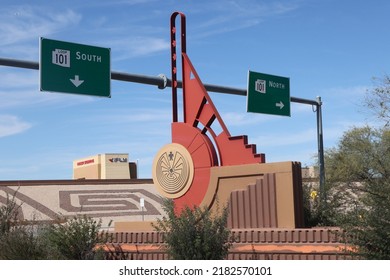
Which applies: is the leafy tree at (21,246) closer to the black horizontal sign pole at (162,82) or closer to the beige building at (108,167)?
the black horizontal sign pole at (162,82)

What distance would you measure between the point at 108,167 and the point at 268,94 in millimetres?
78715

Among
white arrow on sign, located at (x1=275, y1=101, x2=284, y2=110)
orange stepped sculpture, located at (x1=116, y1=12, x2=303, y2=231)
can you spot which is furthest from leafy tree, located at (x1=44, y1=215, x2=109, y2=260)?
white arrow on sign, located at (x1=275, y1=101, x2=284, y2=110)

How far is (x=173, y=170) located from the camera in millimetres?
18344

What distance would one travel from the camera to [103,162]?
103 m

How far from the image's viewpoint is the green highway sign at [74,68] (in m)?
18.6

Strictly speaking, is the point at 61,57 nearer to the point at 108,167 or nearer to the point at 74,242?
the point at 74,242

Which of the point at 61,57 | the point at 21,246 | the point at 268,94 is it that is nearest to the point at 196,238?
the point at 21,246

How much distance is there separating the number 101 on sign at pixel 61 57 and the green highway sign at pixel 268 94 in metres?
7.90

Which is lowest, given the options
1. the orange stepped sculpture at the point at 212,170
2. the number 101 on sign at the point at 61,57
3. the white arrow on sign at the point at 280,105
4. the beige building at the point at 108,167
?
the orange stepped sculpture at the point at 212,170

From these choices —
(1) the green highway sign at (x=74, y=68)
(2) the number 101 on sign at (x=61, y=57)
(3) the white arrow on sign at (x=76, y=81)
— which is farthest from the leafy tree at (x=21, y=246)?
(2) the number 101 on sign at (x=61, y=57)

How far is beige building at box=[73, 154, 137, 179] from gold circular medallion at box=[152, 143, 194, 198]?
83534mm
